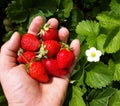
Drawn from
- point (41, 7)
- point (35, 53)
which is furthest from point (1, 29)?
point (35, 53)

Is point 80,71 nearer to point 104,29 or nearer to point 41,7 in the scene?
point 104,29

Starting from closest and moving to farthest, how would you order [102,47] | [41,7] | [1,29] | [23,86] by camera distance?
1. [23,86]
2. [102,47]
3. [41,7]
4. [1,29]

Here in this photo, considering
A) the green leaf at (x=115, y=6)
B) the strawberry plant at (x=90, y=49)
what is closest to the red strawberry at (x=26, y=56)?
the strawberry plant at (x=90, y=49)

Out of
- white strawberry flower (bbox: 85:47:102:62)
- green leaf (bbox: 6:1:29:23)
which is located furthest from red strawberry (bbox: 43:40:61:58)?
green leaf (bbox: 6:1:29:23)

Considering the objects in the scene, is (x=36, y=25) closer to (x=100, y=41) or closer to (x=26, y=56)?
(x=26, y=56)

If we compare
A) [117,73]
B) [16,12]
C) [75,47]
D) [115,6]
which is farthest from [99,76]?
[16,12]

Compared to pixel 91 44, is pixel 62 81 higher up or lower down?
lower down
